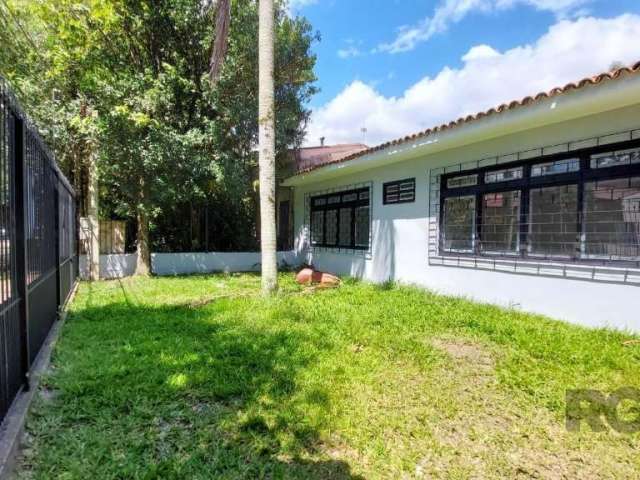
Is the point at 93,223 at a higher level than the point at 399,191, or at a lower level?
lower

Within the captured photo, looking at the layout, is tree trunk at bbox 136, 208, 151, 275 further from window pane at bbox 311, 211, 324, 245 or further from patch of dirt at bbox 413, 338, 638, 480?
patch of dirt at bbox 413, 338, 638, 480

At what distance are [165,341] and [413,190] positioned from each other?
5.85 metres

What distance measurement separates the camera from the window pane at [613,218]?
496cm

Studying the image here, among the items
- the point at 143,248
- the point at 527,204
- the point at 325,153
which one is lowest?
the point at 143,248

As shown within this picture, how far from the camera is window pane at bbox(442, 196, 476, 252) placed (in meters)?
7.25

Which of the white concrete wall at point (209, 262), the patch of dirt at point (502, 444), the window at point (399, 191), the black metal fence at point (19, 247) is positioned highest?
the window at point (399, 191)

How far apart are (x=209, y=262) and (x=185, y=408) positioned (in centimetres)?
925

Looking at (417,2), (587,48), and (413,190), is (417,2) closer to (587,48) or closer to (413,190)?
(413,190)

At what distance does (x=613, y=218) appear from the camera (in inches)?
203

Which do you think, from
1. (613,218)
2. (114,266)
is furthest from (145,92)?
(613,218)

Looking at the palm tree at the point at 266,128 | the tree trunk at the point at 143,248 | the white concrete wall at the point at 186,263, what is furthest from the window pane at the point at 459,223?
the tree trunk at the point at 143,248

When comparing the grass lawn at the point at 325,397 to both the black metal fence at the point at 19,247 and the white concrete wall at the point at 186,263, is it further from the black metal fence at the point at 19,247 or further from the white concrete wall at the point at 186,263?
the white concrete wall at the point at 186,263

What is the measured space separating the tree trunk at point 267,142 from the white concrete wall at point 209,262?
512 centimetres

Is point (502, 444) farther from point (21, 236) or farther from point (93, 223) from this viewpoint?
point (93, 223)
